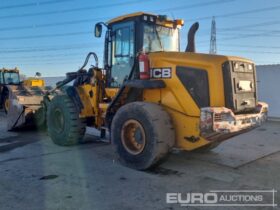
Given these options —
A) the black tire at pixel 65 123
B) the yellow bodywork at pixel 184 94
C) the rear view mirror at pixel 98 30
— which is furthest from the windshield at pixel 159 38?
the black tire at pixel 65 123

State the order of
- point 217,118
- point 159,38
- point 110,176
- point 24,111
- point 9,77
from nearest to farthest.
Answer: point 217,118 → point 110,176 → point 159,38 → point 24,111 → point 9,77

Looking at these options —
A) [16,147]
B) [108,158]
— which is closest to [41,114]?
[16,147]

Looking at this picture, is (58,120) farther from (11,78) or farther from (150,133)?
(11,78)

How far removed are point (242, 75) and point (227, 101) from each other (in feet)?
2.12

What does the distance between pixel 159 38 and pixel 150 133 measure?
2290 millimetres

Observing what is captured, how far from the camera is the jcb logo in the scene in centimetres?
553

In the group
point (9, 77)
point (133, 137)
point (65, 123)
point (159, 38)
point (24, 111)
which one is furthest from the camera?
point (9, 77)

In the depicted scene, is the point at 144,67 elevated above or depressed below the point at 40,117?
above

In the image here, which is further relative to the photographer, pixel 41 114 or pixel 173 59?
pixel 41 114

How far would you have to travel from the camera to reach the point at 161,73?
222 inches

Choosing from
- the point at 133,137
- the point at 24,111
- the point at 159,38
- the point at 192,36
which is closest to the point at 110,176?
the point at 133,137

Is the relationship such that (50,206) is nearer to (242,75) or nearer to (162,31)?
(242,75)

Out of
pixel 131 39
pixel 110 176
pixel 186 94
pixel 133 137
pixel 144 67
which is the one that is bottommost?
pixel 110 176

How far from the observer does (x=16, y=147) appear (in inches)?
299
